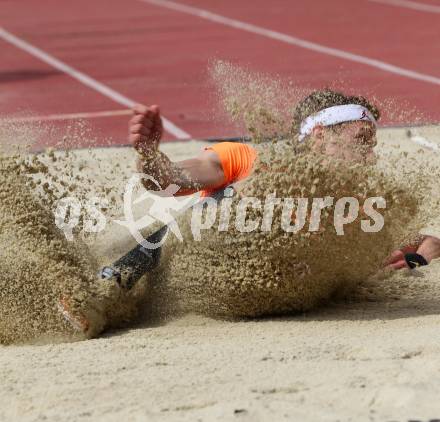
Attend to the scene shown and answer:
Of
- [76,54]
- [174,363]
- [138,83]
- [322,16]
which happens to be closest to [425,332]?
[174,363]

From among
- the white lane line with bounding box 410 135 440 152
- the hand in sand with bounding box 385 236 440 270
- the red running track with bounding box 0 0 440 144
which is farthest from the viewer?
the red running track with bounding box 0 0 440 144

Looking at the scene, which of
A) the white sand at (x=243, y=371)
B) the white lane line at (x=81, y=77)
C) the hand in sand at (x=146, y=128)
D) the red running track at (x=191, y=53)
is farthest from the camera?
the red running track at (x=191, y=53)

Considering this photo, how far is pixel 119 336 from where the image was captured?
3.90 m

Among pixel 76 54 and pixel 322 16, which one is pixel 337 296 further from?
pixel 322 16

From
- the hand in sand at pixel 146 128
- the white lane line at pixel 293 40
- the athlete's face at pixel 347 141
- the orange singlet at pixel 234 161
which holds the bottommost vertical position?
the white lane line at pixel 293 40

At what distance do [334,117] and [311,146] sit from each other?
0.17 m

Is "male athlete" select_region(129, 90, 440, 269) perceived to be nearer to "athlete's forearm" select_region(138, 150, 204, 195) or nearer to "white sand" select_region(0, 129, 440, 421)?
"athlete's forearm" select_region(138, 150, 204, 195)

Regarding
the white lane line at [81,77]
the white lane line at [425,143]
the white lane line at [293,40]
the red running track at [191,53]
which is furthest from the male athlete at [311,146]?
the white lane line at [293,40]

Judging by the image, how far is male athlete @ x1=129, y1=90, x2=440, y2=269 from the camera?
160 inches

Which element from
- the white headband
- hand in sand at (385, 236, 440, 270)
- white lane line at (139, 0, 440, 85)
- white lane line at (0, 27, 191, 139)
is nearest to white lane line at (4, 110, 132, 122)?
white lane line at (0, 27, 191, 139)

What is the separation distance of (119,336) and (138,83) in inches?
250

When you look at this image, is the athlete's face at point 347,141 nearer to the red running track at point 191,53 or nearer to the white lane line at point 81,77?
the red running track at point 191,53

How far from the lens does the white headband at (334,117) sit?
165 inches

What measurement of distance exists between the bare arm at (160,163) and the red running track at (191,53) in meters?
3.04
